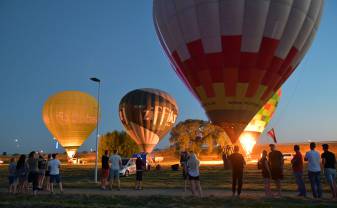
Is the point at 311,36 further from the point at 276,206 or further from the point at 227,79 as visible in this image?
the point at 276,206

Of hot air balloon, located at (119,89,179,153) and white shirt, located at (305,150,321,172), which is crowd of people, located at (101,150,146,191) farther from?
hot air balloon, located at (119,89,179,153)

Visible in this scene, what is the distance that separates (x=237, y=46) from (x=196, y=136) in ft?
104

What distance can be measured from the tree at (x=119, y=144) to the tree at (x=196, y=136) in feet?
38.6

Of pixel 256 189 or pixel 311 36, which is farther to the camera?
pixel 311 36

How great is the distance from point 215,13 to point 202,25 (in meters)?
1.02

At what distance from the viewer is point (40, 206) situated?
10164mm

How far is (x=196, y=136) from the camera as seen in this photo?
51.7 m

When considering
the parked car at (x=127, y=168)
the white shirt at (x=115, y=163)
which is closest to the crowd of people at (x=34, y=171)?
the white shirt at (x=115, y=163)

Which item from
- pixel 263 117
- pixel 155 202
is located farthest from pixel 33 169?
pixel 263 117

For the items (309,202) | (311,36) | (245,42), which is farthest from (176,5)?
(309,202)

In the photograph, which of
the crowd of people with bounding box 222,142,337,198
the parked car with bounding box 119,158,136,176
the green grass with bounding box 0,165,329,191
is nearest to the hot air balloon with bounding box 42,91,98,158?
the parked car with bounding box 119,158,136,176

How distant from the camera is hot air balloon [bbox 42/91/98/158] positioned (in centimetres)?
5131

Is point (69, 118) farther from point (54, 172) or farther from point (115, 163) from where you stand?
point (54, 172)

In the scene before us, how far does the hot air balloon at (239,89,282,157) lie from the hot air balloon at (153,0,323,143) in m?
19.3
